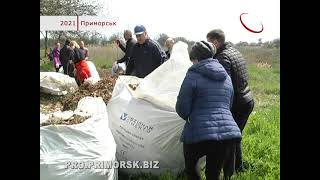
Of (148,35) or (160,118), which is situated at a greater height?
(148,35)

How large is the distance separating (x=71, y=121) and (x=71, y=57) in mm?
447

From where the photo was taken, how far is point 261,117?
3836 mm

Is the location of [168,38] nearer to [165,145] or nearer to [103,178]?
[165,145]

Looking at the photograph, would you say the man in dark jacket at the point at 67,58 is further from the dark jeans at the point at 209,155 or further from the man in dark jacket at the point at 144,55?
the dark jeans at the point at 209,155

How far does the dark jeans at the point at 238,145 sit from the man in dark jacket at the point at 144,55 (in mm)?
638

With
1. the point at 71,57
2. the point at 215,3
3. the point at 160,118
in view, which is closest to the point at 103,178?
the point at 160,118

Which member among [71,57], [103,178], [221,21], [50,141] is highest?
[221,21]

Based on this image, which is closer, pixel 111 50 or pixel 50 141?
pixel 50 141

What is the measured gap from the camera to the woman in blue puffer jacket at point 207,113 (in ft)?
10.5

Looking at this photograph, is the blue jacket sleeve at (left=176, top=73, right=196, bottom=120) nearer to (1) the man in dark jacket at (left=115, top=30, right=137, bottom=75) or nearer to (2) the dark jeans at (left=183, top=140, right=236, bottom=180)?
(2) the dark jeans at (left=183, top=140, right=236, bottom=180)

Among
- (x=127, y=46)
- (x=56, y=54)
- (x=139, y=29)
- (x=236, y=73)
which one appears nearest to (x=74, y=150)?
(x=56, y=54)

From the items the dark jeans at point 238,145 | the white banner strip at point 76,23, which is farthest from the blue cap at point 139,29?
the dark jeans at point 238,145

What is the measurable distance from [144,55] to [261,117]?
92 cm

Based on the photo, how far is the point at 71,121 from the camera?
359 cm
